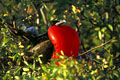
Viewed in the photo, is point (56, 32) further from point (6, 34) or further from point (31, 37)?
point (6, 34)

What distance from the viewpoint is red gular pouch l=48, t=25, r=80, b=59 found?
2.39 meters

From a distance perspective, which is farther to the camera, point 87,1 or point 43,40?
point 87,1

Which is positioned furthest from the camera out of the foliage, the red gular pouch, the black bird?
the black bird

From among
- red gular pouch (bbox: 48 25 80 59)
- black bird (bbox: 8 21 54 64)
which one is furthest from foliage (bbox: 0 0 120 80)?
red gular pouch (bbox: 48 25 80 59)

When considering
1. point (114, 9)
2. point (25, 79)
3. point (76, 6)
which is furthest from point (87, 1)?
point (25, 79)

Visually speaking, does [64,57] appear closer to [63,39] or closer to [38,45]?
[63,39]

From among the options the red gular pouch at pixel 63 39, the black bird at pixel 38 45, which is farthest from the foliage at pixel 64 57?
the red gular pouch at pixel 63 39

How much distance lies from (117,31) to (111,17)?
15.6 inches

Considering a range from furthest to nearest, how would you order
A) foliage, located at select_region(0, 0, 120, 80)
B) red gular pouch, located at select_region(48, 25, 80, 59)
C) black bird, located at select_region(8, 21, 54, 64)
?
black bird, located at select_region(8, 21, 54, 64) → red gular pouch, located at select_region(48, 25, 80, 59) → foliage, located at select_region(0, 0, 120, 80)

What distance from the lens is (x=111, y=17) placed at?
3.26m

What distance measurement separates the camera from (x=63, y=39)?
241 cm

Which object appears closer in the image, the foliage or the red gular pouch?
the foliage

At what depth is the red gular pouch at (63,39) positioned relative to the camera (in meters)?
2.39

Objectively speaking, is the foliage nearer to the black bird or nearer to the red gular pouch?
the black bird
